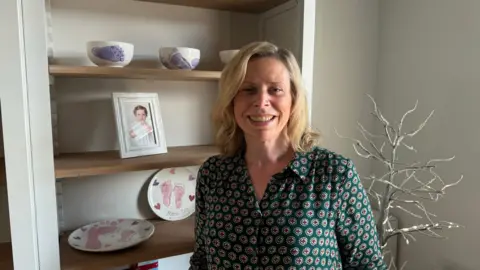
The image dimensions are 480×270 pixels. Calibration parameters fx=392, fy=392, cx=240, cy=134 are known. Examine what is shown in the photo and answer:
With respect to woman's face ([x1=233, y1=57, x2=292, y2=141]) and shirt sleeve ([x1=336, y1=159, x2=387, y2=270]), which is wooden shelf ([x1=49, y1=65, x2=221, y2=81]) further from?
shirt sleeve ([x1=336, y1=159, x2=387, y2=270])

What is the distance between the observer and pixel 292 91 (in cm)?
110

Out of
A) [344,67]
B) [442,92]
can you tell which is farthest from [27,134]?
[442,92]

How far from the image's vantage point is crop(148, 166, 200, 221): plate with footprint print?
1.63 m

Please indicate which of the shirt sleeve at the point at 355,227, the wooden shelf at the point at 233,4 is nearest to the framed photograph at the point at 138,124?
the wooden shelf at the point at 233,4

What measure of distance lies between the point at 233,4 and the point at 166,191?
2.67 feet

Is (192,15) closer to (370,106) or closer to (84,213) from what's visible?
(84,213)

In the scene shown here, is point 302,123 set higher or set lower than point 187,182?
higher

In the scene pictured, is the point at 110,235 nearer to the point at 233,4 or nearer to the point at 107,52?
the point at 107,52

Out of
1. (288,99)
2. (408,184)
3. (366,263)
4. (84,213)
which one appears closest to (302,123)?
(288,99)

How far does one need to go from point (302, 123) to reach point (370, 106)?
3.55 feet

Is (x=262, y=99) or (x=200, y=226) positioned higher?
(x=262, y=99)

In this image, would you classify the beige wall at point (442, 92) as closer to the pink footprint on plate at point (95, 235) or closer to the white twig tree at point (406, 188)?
the white twig tree at point (406, 188)

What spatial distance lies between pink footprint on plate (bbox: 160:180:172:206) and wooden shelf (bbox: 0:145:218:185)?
0.19 meters

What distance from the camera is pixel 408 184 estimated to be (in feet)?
6.32
